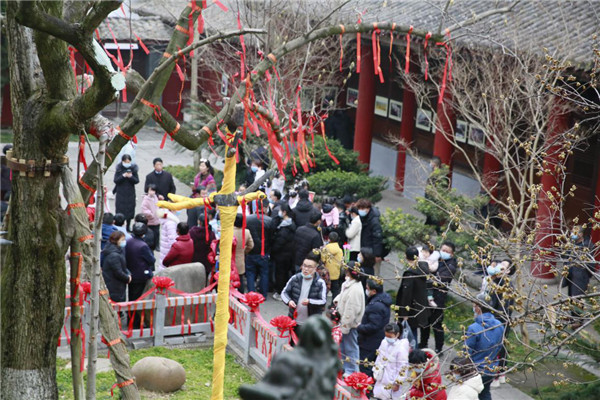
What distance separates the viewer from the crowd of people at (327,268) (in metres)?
9.45

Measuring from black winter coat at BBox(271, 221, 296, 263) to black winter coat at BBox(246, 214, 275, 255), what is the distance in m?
0.10

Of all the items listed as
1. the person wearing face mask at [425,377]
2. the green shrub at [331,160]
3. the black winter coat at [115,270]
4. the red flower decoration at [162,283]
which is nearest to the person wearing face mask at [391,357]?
the person wearing face mask at [425,377]

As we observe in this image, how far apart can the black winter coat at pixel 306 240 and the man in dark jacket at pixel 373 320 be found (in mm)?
2884

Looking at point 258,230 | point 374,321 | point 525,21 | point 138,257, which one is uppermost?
point 525,21

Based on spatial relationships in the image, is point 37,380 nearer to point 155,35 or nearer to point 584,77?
point 584,77

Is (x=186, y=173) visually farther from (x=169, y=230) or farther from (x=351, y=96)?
(x=169, y=230)

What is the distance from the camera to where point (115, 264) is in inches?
449

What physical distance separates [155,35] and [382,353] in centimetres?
2019

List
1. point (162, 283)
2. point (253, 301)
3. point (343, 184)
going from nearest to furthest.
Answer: point (253, 301) < point (162, 283) < point (343, 184)

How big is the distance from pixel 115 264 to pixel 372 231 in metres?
4.73

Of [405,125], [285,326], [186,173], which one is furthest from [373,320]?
[186,173]

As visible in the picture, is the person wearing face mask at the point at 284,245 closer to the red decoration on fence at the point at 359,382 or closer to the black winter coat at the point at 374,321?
the black winter coat at the point at 374,321

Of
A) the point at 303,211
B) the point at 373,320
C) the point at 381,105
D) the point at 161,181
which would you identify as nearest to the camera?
the point at 373,320

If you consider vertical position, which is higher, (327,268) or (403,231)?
(403,231)
